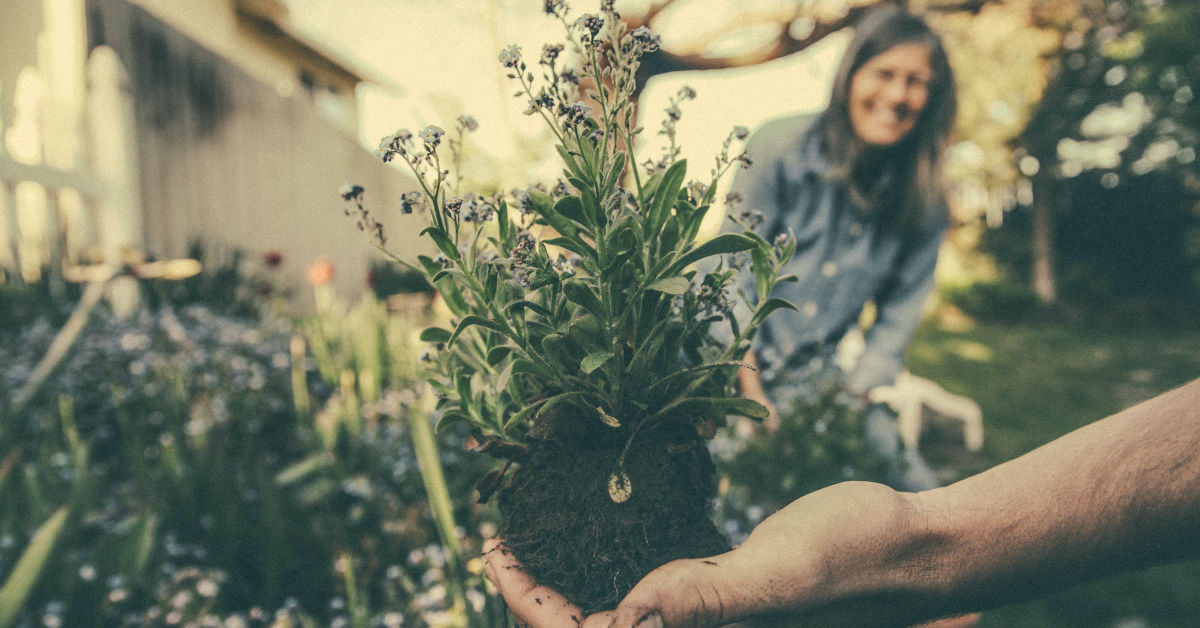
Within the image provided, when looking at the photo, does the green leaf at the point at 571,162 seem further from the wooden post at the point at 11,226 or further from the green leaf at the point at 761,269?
the wooden post at the point at 11,226

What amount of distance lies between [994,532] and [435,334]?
77cm

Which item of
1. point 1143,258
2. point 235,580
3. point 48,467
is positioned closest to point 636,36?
point 235,580

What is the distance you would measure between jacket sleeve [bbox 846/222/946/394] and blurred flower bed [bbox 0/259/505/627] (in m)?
1.42

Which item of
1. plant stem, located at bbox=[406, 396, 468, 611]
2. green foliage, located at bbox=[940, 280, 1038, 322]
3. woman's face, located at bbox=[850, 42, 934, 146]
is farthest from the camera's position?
green foliage, located at bbox=[940, 280, 1038, 322]

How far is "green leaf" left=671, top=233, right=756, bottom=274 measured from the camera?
729mm

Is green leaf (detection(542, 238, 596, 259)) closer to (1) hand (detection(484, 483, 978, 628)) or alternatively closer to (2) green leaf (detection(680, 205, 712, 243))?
(2) green leaf (detection(680, 205, 712, 243))

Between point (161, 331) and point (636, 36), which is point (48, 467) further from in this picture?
point (636, 36)

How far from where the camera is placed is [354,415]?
244cm

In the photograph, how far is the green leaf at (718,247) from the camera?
0.73 meters

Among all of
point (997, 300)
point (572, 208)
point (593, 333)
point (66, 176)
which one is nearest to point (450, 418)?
point (593, 333)

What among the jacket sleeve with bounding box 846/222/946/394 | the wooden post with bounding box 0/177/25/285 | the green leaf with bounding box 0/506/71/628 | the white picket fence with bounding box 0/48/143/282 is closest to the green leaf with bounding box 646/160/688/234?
the green leaf with bounding box 0/506/71/628

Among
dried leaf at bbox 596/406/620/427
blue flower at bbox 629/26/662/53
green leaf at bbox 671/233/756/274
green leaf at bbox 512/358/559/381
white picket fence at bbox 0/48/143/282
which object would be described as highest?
white picket fence at bbox 0/48/143/282

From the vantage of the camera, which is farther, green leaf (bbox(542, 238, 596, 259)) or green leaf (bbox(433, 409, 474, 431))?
green leaf (bbox(433, 409, 474, 431))

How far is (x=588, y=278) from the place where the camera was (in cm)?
78
